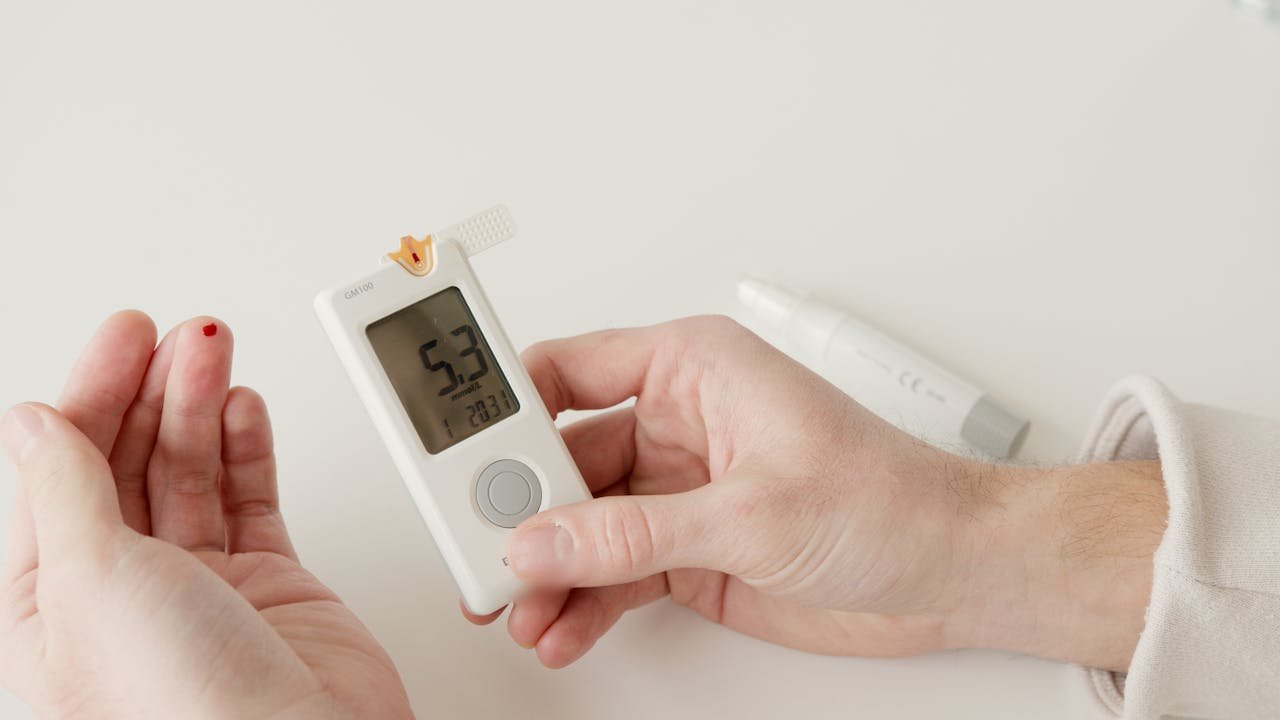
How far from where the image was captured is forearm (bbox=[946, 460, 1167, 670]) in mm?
1192

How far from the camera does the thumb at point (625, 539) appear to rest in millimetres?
1067

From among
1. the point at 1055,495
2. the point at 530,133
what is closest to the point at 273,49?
the point at 530,133

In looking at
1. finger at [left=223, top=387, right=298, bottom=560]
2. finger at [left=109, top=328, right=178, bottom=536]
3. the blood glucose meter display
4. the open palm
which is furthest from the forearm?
finger at [left=109, top=328, right=178, bottom=536]

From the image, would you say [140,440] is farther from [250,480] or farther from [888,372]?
[888,372]

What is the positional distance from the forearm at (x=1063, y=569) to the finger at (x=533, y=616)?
Answer: 0.46 meters

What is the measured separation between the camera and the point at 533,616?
119cm

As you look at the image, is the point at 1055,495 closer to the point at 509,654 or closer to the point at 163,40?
the point at 509,654

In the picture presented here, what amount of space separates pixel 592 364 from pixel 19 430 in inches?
24.8

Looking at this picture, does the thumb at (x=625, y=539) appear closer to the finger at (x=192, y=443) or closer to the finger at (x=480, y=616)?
the finger at (x=480, y=616)

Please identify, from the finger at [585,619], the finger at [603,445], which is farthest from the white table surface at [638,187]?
the finger at [603,445]

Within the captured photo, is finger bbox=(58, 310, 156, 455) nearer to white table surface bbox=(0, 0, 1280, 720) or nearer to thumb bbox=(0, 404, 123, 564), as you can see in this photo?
thumb bbox=(0, 404, 123, 564)

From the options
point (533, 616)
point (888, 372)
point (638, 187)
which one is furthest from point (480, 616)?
point (638, 187)

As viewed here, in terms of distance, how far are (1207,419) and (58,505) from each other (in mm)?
1210

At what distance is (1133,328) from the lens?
1460 millimetres
